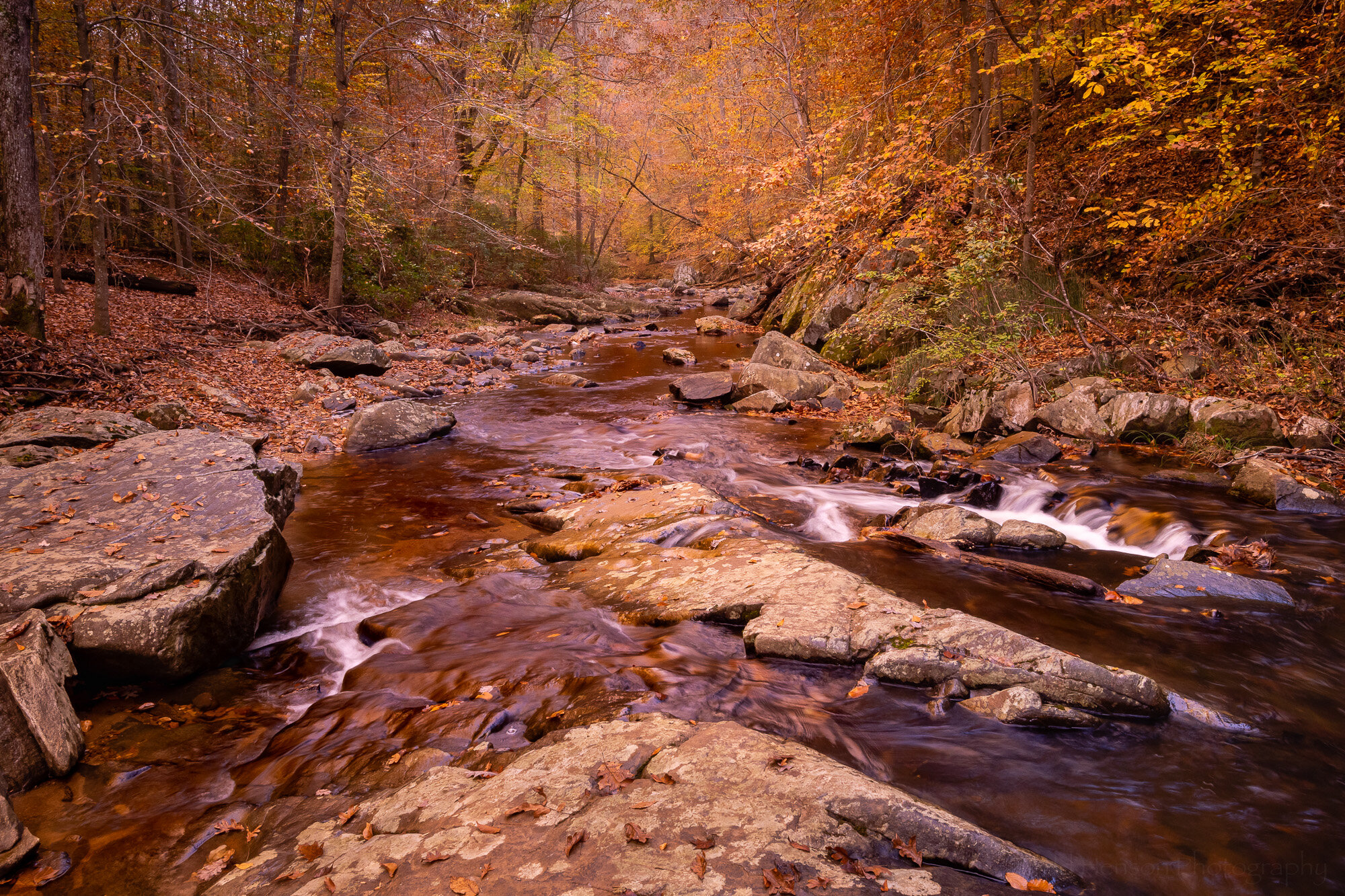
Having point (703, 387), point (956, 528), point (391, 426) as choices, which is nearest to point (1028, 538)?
point (956, 528)

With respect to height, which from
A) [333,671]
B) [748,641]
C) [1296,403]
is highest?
[1296,403]

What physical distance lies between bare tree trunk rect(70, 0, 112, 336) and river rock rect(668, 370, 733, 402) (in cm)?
954

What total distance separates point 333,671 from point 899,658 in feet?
12.8

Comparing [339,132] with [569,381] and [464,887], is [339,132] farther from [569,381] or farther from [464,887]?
[464,887]

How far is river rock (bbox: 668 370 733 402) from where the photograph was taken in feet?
43.3

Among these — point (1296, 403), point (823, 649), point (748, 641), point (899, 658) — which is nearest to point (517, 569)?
point (748, 641)

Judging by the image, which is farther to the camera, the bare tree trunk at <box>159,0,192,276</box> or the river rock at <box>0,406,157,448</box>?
the bare tree trunk at <box>159,0,192,276</box>

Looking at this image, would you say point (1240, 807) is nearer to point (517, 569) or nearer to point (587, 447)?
point (517, 569)

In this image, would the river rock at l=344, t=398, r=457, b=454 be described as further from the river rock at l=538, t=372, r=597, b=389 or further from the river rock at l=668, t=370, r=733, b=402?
the river rock at l=668, t=370, r=733, b=402

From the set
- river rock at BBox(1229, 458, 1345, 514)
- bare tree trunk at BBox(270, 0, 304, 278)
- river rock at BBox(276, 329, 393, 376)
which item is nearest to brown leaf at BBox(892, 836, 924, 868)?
river rock at BBox(1229, 458, 1345, 514)

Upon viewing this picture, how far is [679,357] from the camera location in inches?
691

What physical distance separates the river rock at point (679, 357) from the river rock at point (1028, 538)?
38.5 feet

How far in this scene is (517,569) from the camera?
5836 mm

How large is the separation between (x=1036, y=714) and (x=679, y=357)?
48.1ft
